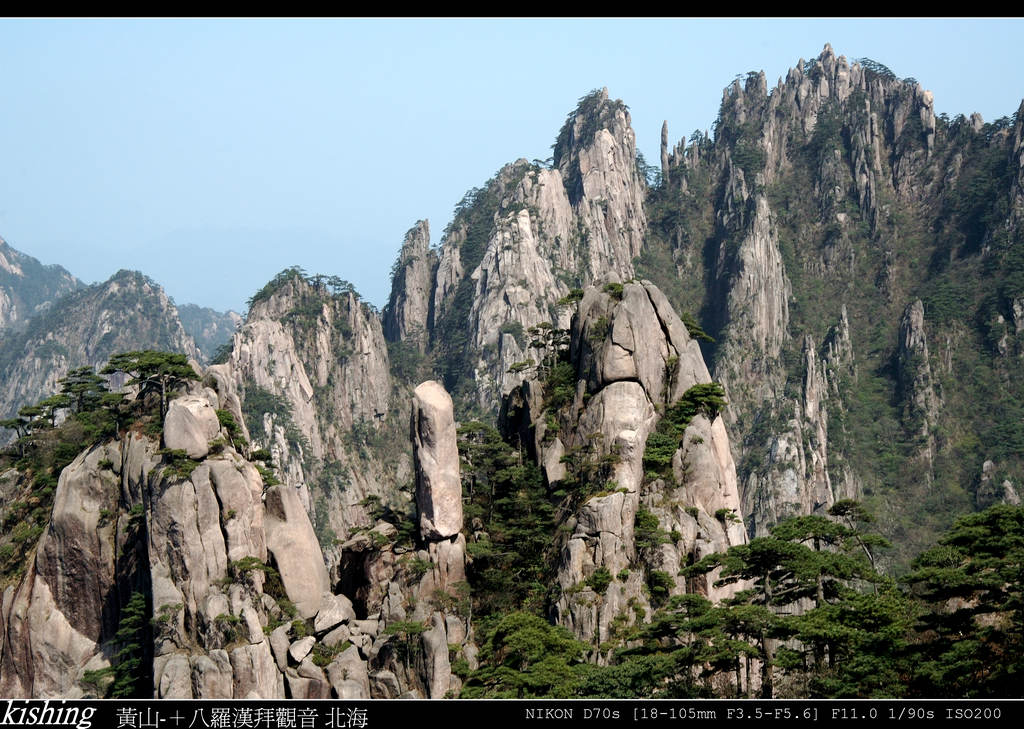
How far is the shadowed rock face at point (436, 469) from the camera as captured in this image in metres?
43.0

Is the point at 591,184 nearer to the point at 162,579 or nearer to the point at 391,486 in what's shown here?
the point at 391,486

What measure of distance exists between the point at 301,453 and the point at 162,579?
5681 cm

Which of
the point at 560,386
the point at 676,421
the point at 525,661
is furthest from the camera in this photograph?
the point at 560,386

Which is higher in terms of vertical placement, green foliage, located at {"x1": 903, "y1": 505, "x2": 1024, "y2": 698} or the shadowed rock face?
the shadowed rock face

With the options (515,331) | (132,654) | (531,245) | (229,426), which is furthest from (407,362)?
(132,654)

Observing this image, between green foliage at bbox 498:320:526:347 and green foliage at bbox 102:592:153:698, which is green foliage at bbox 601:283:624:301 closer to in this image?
green foliage at bbox 102:592:153:698

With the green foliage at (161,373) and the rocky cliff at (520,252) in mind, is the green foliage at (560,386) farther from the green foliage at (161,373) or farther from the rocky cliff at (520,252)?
the rocky cliff at (520,252)

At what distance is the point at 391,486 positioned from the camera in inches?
4067

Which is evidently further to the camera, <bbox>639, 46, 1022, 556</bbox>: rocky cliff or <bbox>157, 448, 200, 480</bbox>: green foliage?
<bbox>639, 46, 1022, 556</bbox>: rocky cliff

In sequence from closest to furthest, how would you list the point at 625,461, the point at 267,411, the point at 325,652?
1. the point at 325,652
2. the point at 625,461
3. the point at 267,411

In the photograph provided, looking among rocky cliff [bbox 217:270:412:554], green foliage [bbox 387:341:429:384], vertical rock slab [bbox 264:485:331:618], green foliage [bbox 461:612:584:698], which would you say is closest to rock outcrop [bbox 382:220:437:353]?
green foliage [bbox 387:341:429:384]

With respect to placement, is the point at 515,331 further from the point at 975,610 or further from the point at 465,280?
the point at 975,610

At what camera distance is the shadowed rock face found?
42969 millimetres

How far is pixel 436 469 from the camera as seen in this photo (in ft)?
141
